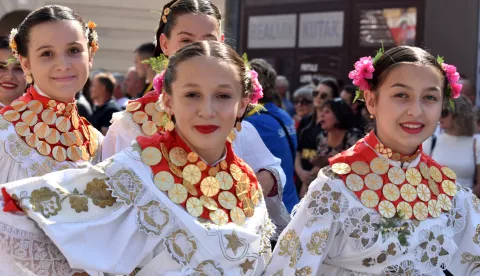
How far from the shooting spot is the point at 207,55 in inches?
134

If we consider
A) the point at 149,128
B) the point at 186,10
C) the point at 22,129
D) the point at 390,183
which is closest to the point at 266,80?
the point at 186,10

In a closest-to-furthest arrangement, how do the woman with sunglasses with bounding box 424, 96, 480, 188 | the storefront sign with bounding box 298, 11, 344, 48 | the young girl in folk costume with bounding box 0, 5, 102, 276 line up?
the young girl in folk costume with bounding box 0, 5, 102, 276 < the woman with sunglasses with bounding box 424, 96, 480, 188 < the storefront sign with bounding box 298, 11, 344, 48

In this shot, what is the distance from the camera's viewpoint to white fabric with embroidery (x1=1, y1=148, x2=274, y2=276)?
3162mm

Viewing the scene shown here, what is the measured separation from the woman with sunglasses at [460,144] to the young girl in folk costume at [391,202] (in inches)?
126

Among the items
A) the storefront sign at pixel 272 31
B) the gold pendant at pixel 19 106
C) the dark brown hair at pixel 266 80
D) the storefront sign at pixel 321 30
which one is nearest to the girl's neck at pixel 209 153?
the gold pendant at pixel 19 106

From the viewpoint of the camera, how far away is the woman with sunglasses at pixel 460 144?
276 inches

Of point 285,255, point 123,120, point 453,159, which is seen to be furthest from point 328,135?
point 285,255

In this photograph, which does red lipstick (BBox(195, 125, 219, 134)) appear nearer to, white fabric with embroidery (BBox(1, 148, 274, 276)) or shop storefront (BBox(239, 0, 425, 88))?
white fabric with embroidery (BBox(1, 148, 274, 276))

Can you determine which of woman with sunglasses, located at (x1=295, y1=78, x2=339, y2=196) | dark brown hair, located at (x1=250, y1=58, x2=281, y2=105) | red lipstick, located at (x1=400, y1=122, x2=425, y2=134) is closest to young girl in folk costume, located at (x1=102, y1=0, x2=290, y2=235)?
red lipstick, located at (x1=400, y1=122, x2=425, y2=134)

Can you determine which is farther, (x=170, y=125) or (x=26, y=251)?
(x=170, y=125)

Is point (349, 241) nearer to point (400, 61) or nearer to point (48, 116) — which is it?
point (400, 61)

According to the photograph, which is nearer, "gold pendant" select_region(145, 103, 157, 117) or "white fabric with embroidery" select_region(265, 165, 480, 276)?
"white fabric with embroidery" select_region(265, 165, 480, 276)

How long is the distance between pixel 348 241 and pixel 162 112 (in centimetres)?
113

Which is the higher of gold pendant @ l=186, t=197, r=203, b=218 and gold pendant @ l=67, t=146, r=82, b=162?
gold pendant @ l=186, t=197, r=203, b=218
